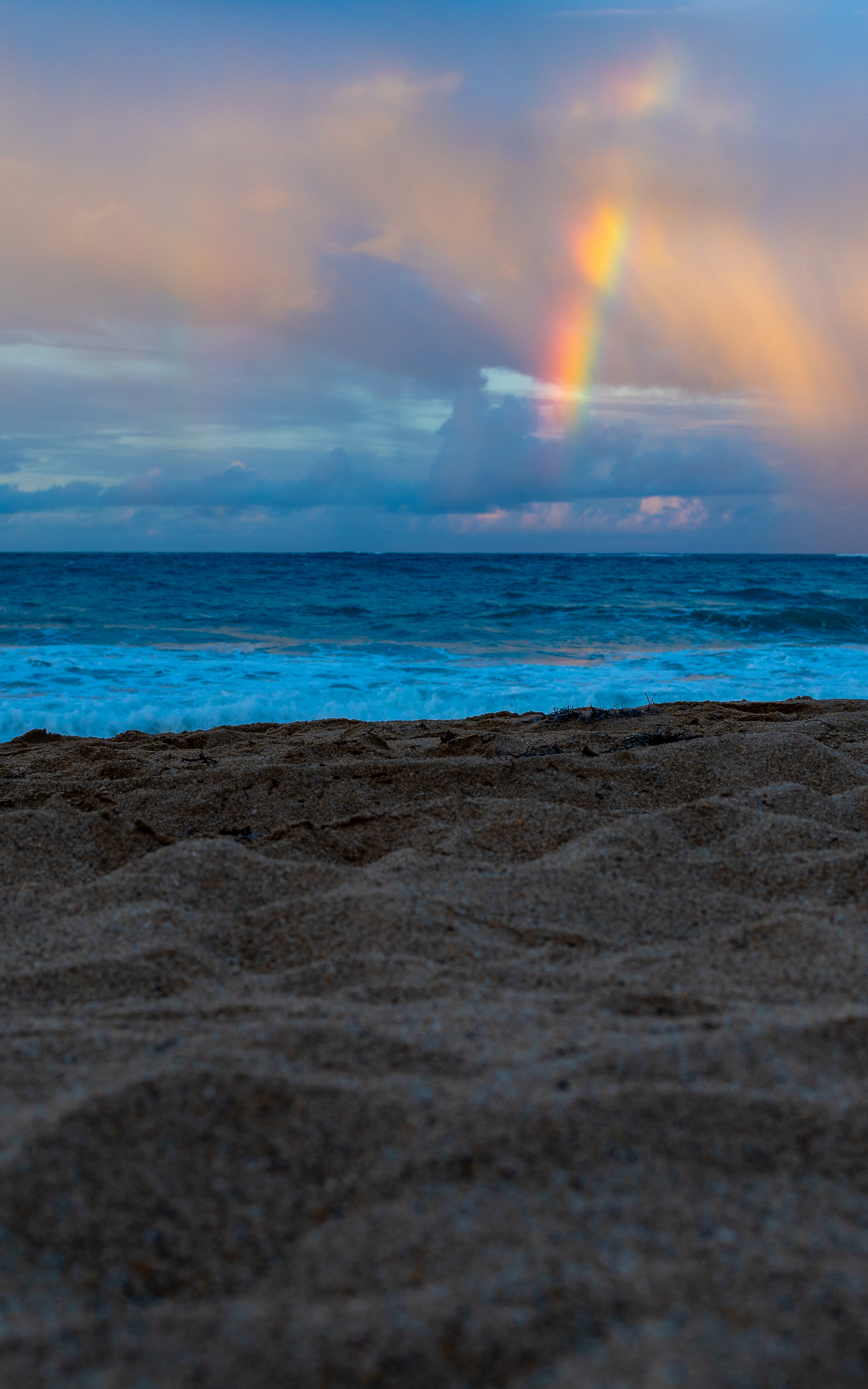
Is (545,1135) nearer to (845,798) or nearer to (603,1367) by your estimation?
(603,1367)

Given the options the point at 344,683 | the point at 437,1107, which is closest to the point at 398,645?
the point at 344,683

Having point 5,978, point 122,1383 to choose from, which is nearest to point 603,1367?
point 122,1383

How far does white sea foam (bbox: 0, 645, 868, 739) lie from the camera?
21.5 feet

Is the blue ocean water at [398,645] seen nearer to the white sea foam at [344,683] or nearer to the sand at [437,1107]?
the white sea foam at [344,683]

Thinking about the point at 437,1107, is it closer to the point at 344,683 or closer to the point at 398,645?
the point at 344,683

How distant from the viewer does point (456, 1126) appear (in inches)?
43.9

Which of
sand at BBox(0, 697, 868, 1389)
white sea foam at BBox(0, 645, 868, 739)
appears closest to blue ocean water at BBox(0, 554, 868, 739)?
white sea foam at BBox(0, 645, 868, 739)

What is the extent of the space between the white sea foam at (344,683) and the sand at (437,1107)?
407 centimetres

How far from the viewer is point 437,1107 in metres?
Result: 1.16

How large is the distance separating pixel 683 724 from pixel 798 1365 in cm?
377

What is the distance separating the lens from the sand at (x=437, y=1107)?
817 millimetres

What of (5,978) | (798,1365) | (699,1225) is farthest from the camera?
(5,978)

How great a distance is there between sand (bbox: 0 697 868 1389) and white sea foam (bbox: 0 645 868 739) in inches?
160

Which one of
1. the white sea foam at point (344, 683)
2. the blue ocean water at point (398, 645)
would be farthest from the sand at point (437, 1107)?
the blue ocean water at point (398, 645)
